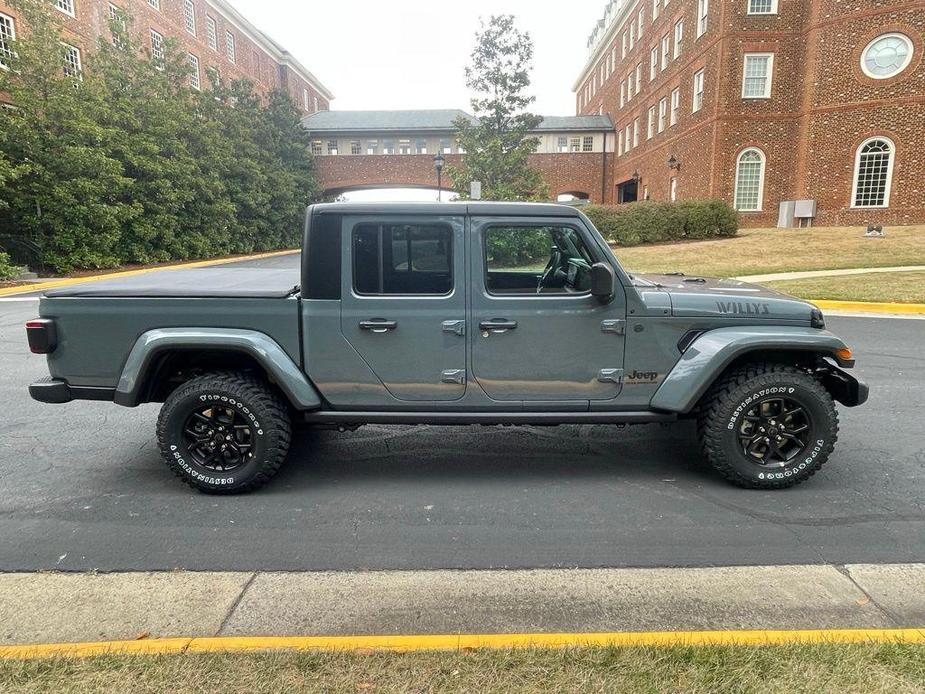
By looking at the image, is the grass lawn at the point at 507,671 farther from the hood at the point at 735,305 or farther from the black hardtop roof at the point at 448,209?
the black hardtop roof at the point at 448,209

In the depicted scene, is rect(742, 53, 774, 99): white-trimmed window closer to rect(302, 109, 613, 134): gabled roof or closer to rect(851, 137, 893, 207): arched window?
rect(851, 137, 893, 207): arched window

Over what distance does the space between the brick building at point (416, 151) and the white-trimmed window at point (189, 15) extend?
9240 mm

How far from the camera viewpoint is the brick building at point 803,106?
24.2 metres

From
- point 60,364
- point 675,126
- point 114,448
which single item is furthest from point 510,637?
point 675,126

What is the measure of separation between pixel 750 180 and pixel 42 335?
2999cm

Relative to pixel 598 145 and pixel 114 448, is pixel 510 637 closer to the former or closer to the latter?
pixel 114 448

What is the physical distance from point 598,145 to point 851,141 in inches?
818

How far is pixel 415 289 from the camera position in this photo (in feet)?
12.2

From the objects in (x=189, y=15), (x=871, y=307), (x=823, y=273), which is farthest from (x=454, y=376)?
(x=189, y=15)

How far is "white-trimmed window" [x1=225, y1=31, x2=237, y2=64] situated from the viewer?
43625mm

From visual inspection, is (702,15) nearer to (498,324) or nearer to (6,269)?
(6,269)

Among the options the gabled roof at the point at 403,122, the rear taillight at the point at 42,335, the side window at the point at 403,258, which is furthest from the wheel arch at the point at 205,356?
the gabled roof at the point at 403,122

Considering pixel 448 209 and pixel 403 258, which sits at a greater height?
pixel 448 209

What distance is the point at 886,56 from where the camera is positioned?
79.0 feet
